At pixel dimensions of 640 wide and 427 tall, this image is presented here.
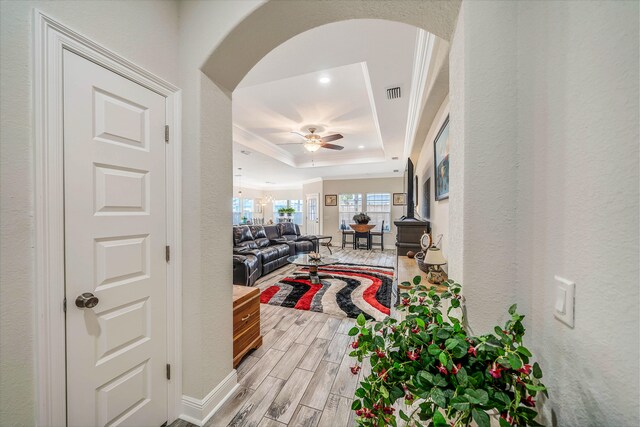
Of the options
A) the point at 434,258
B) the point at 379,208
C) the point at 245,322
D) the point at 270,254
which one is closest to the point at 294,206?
the point at 379,208

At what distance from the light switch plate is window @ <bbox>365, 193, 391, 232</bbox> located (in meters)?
7.94

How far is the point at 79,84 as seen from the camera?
3.44 ft

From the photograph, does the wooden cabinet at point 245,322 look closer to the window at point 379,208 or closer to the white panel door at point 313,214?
the window at point 379,208

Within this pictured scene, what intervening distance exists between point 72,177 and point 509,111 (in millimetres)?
1817

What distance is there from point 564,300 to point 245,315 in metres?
2.05

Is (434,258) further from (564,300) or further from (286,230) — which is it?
(286,230)

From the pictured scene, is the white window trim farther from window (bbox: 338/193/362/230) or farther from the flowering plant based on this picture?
window (bbox: 338/193/362/230)

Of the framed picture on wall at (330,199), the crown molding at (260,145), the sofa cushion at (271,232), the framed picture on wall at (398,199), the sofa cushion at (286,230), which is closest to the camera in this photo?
the crown molding at (260,145)

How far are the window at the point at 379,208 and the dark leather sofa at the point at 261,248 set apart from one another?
2.84 metres

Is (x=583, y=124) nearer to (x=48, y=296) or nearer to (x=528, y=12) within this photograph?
(x=528, y=12)

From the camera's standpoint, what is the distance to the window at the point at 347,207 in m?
8.80

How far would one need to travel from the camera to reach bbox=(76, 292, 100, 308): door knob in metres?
1.04

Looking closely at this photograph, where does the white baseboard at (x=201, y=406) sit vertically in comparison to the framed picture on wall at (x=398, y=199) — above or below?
below

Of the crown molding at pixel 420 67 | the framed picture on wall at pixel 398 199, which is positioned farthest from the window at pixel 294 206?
the crown molding at pixel 420 67
